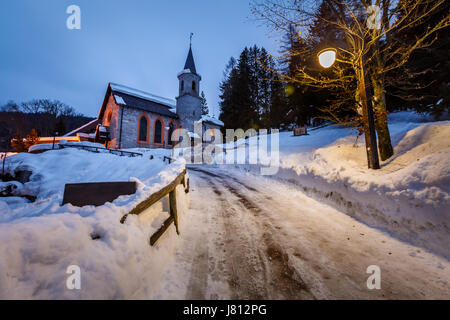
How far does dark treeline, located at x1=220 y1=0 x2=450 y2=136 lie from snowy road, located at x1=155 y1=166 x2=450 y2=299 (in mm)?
3698

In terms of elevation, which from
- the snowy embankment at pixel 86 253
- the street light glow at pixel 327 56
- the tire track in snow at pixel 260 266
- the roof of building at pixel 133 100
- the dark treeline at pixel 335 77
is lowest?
the tire track in snow at pixel 260 266

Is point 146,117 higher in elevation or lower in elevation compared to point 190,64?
lower

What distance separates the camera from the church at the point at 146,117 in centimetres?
2323

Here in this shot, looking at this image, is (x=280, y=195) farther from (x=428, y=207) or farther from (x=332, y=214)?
(x=428, y=207)

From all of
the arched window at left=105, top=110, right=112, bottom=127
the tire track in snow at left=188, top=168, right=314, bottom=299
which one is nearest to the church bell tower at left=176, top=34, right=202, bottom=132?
the arched window at left=105, top=110, right=112, bottom=127

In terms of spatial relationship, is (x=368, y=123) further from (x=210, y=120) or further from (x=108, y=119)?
(x=108, y=119)

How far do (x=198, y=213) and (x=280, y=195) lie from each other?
11.8 feet

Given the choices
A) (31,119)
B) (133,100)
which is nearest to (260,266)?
(133,100)

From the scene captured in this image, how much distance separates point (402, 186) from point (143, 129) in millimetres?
27658

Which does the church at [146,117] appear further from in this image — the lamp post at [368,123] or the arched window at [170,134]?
the lamp post at [368,123]

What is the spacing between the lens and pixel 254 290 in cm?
226

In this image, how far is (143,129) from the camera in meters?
25.6

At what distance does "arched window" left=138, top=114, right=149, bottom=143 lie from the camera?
25.0m

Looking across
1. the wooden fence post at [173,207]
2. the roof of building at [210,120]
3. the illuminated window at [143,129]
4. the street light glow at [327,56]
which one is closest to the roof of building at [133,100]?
the illuminated window at [143,129]
